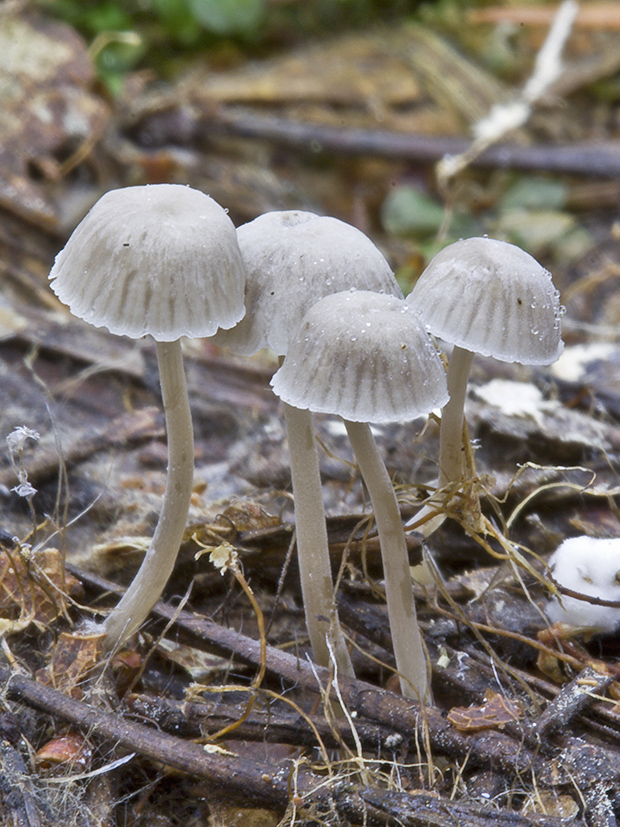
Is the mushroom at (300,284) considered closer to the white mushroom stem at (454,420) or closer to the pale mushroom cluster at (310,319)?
the pale mushroom cluster at (310,319)

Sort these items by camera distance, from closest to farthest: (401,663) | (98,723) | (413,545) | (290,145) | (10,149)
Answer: (98,723)
(401,663)
(413,545)
(10,149)
(290,145)

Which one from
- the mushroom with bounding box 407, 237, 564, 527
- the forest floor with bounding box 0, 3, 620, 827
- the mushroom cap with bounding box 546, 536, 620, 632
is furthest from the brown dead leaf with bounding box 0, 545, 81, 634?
the mushroom cap with bounding box 546, 536, 620, 632

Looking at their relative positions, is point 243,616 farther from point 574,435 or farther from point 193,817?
point 574,435

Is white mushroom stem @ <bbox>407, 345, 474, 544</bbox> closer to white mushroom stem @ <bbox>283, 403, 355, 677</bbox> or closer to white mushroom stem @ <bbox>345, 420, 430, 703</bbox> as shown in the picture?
white mushroom stem @ <bbox>345, 420, 430, 703</bbox>

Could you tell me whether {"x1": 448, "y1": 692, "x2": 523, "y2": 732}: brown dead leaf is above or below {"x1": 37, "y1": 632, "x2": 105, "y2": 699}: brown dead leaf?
below

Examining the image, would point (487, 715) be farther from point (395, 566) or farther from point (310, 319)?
point (310, 319)

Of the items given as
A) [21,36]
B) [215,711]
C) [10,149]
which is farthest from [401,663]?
[21,36]

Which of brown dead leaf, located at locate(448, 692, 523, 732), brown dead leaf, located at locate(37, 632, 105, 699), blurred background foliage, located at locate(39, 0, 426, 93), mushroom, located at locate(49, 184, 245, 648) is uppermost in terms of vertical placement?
blurred background foliage, located at locate(39, 0, 426, 93)
